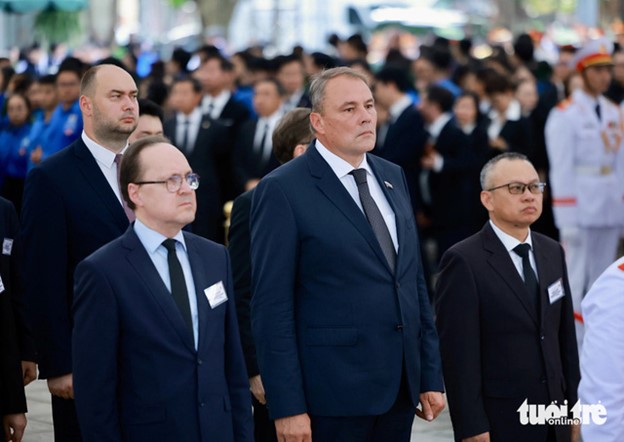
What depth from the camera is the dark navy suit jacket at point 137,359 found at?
4.85 m

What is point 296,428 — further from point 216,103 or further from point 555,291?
point 216,103

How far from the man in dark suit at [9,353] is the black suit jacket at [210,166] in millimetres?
6212

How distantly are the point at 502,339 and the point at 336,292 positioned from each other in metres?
1.14

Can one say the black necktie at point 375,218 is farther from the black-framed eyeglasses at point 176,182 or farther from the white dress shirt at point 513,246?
the white dress shirt at point 513,246

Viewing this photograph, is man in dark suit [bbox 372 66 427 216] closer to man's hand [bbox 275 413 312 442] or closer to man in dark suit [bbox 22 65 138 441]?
man in dark suit [bbox 22 65 138 441]

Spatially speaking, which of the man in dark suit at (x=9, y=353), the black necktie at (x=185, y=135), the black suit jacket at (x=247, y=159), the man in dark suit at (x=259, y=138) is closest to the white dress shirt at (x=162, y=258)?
the man in dark suit at (x=9, y=353)

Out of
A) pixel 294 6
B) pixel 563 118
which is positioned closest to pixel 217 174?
pixel 563 118

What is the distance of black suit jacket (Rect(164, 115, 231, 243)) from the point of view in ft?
41.5

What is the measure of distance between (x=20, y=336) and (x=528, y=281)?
2267 millimetres

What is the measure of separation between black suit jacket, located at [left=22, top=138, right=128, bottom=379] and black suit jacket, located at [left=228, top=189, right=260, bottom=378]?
68 centimetres

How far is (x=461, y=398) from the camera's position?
243 inches

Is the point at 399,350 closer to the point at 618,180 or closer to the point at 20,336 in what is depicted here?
the point at 20,336

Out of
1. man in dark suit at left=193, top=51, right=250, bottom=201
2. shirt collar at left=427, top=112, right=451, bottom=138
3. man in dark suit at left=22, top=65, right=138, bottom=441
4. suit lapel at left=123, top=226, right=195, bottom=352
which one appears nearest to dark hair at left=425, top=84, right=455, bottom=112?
shirt collar at left=427, top=112, right=451, bottom=138

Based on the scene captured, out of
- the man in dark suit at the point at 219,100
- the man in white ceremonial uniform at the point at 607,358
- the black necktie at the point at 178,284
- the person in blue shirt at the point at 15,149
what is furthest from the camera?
the man in dark suit at the point at 219,100
